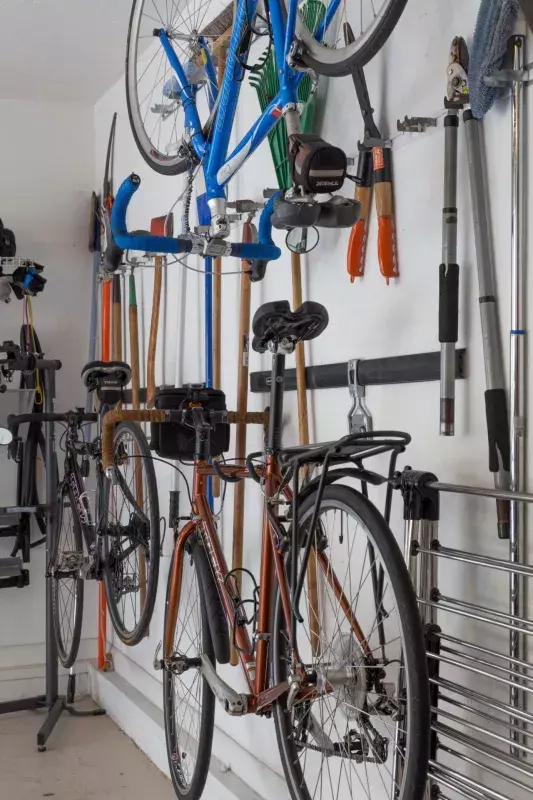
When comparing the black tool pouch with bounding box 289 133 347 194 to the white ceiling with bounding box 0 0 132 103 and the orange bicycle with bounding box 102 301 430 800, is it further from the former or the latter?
the white ceiling with bounding box 0 0 132 103

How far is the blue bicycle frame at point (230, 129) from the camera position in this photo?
160 cm

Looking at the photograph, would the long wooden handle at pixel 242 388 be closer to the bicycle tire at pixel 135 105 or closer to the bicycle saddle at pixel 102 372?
the bicycle tire at pixel 135 105

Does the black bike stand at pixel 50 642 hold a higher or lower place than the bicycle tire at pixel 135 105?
lower

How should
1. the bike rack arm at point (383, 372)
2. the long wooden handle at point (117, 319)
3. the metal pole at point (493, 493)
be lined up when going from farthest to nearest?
the long wooden handle at point (117, 319)
the bike rack arm at point (383, 372)
the metal pole at point (493, 493)

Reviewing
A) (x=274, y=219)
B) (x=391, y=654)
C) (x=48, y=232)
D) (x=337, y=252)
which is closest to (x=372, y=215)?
(x=337, y=252)

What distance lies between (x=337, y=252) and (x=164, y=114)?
95 cm

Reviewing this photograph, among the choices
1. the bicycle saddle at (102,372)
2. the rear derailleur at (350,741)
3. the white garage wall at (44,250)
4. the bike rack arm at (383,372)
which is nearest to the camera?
the rear derailleur at (350,741)

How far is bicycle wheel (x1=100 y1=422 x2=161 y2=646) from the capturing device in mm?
2531

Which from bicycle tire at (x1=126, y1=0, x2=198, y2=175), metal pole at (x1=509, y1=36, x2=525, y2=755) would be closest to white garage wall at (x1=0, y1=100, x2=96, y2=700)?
bicycle tire at (x1=126, y1=0, x2=198, y2=175)

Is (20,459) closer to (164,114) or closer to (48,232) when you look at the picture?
(48,232)

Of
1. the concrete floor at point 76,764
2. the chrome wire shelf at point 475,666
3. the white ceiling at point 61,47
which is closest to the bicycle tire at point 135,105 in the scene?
the white ceiling at point 61,47

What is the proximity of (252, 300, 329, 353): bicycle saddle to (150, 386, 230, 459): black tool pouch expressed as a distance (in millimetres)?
443

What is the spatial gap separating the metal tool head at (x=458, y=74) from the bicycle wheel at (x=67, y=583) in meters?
2.15

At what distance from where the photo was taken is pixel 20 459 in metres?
3.68
